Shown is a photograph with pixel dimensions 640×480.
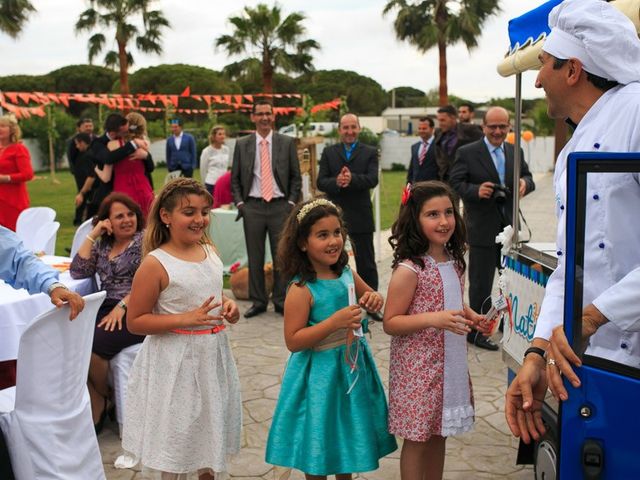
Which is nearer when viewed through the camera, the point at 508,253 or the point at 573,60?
the point at 573,60

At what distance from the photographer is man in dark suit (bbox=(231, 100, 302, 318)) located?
282 inches

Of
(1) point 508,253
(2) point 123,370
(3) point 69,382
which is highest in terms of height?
(1) point 508,253

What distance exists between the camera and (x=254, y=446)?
427 centimetres

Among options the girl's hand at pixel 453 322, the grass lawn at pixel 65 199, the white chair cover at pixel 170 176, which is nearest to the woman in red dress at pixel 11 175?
the white chair cover at pixel 170 176

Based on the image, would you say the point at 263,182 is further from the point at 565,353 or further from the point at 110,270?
the point at 565,353

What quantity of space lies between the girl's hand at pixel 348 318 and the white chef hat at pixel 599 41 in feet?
4.09

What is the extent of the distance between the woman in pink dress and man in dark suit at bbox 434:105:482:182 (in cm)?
326

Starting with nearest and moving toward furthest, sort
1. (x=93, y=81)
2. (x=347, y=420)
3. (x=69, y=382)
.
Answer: (x=347, y=420) → (x=69, y=382) → (x=93, y=81)

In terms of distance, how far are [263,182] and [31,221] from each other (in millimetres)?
2255

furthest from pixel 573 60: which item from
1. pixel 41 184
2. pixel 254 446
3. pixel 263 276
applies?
pixel 41 184

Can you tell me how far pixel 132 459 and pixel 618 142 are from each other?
3.05 meters

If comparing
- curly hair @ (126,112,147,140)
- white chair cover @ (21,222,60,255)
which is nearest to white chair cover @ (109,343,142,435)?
white chair cover @ (21,222,60,255)

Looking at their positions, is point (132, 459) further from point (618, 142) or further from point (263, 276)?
point (263, 276)

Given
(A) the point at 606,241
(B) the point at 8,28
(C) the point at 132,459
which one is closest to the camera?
(A) the point at 606,241
